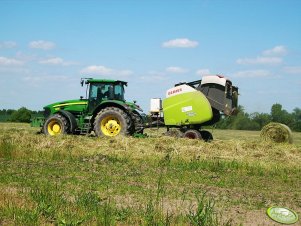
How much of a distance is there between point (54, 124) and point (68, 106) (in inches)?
39.8

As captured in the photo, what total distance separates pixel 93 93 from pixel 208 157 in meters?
6.77

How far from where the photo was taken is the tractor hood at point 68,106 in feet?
57.1

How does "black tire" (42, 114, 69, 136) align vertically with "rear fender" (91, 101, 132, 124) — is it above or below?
below

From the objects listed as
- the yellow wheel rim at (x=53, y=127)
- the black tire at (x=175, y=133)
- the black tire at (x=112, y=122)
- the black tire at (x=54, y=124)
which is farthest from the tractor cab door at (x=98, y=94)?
the black tire at (x=175, y=133)

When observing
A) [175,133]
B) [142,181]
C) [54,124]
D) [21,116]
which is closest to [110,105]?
[54,124]

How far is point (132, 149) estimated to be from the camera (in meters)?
12.7

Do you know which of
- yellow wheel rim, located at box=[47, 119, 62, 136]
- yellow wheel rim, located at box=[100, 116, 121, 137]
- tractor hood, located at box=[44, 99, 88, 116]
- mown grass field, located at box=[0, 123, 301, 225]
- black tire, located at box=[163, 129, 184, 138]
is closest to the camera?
mown grass field, located at box=[0, 123, 301, 225]

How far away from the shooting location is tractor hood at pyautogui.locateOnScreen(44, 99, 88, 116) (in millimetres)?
17391

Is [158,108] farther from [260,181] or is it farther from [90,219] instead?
[90,219]

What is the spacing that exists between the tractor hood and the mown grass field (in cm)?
338

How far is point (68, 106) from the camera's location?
17734 mm

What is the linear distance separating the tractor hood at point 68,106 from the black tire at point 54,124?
755mm

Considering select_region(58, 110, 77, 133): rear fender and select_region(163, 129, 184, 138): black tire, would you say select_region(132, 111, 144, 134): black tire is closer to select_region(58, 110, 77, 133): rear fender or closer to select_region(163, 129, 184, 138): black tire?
select_region(163, 129, 184, 138): black tire

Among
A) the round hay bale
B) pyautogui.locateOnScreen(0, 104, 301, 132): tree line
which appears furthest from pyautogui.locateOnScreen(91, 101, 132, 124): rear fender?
pyautogui.locateOnScreen(0, 104, 301, 132): tree line
